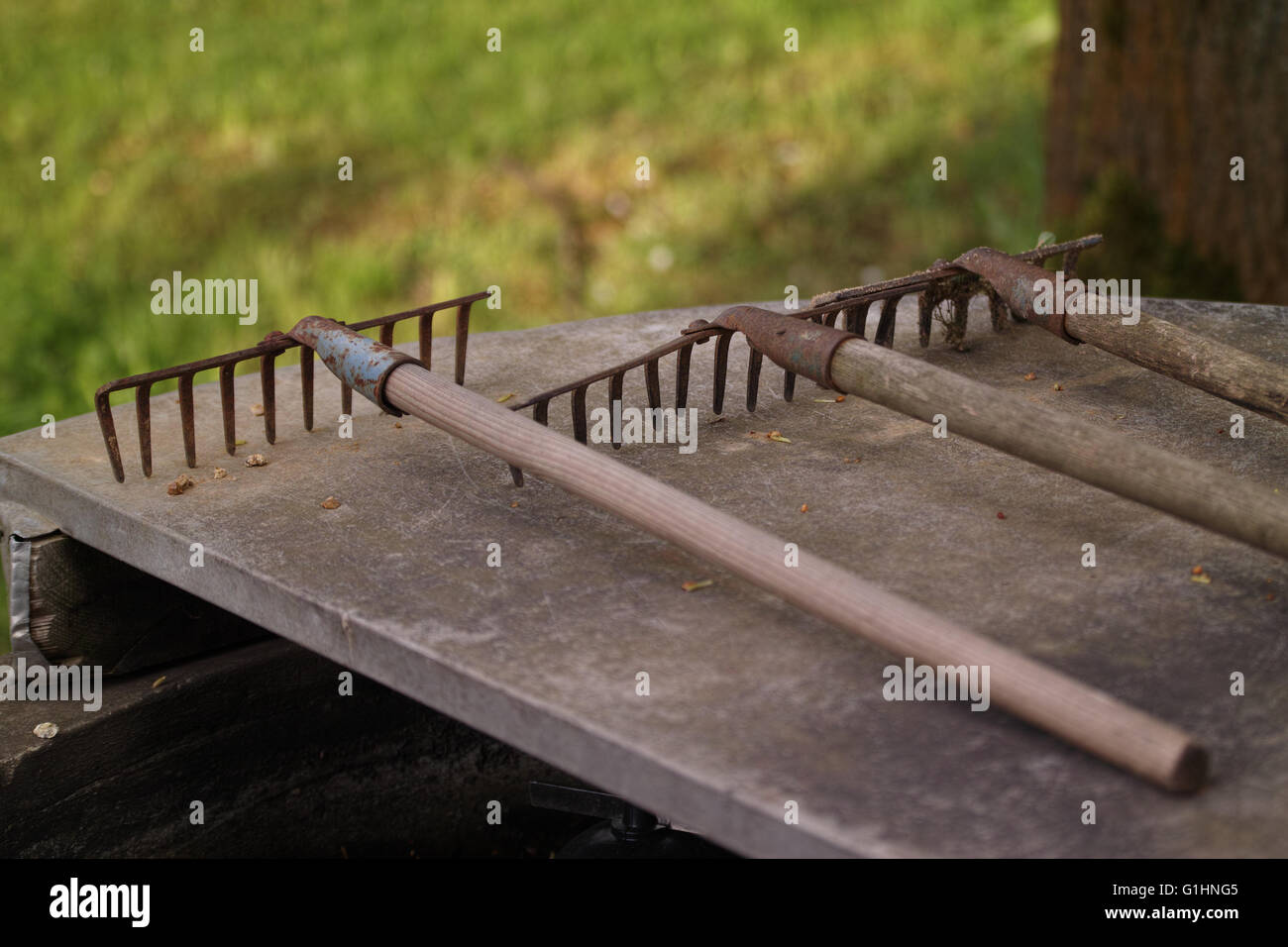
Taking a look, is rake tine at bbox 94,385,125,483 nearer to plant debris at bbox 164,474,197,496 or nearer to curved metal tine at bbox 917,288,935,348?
plant debris at bbox 164,474,197,496

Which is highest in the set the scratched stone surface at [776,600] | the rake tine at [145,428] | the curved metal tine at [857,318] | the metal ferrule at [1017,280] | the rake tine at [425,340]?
the metal ferrule at [1017,280]

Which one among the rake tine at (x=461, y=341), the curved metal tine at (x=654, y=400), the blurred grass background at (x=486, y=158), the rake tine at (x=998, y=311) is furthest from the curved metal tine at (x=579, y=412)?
the blurred grass background at (x=486, y=158)

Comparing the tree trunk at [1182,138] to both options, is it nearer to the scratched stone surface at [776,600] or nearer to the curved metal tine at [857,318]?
the scratched stone surface at [776,600]

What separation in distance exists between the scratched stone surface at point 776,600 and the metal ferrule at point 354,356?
0.14 meters

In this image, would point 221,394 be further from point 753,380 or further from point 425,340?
point 753,380

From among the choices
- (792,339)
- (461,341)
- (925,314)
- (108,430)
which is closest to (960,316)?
(925,314)

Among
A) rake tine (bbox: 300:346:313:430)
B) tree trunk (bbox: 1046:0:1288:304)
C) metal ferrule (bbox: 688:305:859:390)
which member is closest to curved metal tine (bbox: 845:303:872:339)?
metal ferrule (bbox: 688:305:859:390)

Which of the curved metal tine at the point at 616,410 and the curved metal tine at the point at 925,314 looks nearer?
the curved metal tine at the point at 616,410

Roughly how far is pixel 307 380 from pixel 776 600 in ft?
2.94

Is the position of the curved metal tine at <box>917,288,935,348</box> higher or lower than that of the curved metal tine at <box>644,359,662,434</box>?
higher

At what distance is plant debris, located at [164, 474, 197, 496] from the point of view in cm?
200

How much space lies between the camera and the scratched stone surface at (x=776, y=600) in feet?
4.41

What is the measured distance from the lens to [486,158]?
617cm

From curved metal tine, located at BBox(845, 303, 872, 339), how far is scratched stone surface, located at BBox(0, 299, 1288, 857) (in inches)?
4.8
